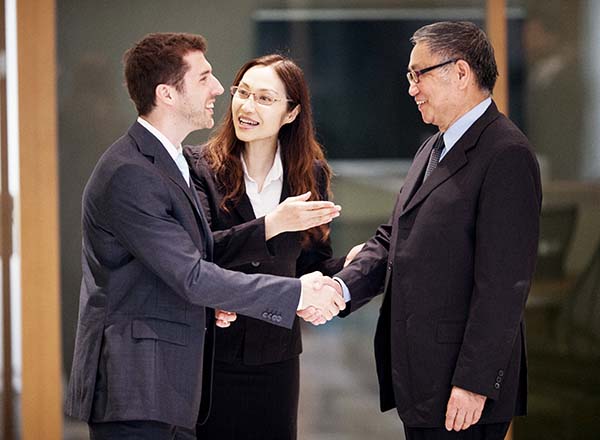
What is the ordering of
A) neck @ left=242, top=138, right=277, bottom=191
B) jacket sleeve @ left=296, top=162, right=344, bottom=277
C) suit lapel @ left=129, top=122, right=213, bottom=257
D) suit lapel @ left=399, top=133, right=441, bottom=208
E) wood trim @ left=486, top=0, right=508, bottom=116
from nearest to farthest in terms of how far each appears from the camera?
suit lapel @ left=129, top=122, right=213, bottom=257 → suit lapel @ left=399, top=133, right=441, bottom=208 → neck @ left=242, top=138, right=277, bottom=191 → jacket sleeve @ left=296, top=162, right=344, bottom=277 → wood trim @ left=486, top=0, right=508, bottom=116

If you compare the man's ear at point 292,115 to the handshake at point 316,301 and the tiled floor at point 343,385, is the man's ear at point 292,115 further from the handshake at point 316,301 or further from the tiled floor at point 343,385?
the tiled floor at point 343,385

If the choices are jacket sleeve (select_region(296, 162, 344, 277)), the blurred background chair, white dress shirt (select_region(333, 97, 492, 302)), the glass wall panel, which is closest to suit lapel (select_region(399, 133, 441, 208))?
white dress shirt (select_region(333, 97, 492, 302))

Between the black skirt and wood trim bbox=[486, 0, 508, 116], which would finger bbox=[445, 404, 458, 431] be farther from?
wood trim bbox=[486, 0, 508, 116]

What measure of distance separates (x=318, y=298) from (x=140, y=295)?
1.86 feet

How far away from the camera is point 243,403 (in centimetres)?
319

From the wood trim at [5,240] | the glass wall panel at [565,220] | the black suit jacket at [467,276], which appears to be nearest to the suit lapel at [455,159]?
the black suit jacket at [467,276]

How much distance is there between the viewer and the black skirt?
3.18 meters

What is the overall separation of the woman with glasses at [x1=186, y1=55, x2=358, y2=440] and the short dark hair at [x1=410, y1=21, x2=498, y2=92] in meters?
0.61

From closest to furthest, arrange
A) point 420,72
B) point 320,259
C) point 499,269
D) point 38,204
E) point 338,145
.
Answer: point 499,269
point 420,72
point 320,259
point 38,204
point 338,145

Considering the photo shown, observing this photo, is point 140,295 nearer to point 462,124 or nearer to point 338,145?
point 462,124

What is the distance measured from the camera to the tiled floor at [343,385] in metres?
4.49

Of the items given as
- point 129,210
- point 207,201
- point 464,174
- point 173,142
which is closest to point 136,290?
point 129,210

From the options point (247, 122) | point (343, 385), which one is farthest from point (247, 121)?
point (343, 385)

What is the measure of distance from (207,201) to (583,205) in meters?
2.17
